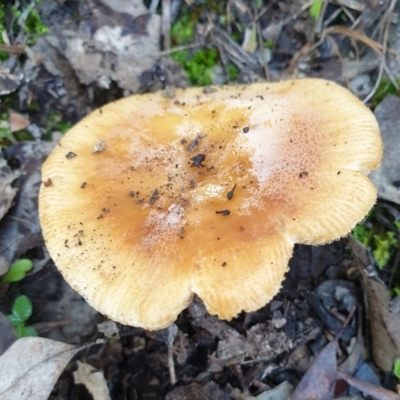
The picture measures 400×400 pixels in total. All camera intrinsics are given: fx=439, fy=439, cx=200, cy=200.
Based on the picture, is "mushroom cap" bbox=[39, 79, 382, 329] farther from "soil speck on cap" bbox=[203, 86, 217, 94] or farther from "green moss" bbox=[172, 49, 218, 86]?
"green moss" bbox=[172, 49, 218, 86]

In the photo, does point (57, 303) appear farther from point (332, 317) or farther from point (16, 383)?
point (332, 317)

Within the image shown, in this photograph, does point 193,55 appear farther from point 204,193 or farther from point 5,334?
point 5,334

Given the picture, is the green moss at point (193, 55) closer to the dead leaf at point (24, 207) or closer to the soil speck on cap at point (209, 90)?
the soil speck on cap at point (209, 90)

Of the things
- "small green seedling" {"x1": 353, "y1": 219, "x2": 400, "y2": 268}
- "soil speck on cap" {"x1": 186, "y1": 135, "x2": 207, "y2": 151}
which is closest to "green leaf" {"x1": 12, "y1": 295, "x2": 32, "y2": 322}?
"soil speck on cap" {"x1": 186, "y1": 135, "x2": 207, "y2": 151}

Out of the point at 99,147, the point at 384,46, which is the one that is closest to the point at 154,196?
the point at 99,147

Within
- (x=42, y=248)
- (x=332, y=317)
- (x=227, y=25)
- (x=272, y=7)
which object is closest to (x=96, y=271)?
(x=42, y=248)
